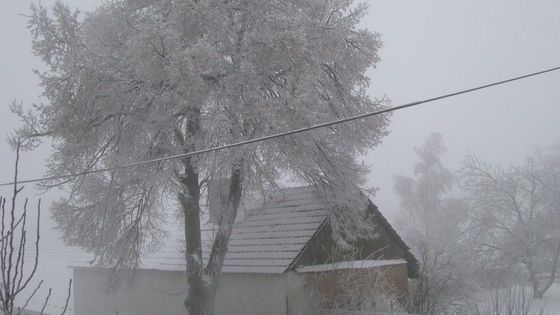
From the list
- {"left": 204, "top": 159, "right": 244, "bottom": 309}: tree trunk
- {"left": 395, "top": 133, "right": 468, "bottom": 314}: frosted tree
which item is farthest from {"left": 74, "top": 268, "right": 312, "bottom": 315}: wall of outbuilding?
{"left": 395, "top": 133, "right": 468, "bottom": 314}: frosted tree

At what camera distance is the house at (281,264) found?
45.5ft

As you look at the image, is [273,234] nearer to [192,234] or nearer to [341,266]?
[341,266]

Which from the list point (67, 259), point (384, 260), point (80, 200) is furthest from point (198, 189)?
point (67, 259)

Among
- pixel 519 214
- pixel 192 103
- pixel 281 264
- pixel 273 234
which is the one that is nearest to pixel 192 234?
pixel 281 264

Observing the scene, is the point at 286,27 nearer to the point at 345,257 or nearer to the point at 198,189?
the point at 198,189

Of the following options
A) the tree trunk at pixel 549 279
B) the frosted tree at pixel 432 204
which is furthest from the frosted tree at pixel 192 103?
the tree trunk at pixel 549 279

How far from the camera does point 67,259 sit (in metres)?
24.7

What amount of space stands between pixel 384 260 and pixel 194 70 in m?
9.49

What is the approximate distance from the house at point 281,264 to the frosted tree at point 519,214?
1276 cm

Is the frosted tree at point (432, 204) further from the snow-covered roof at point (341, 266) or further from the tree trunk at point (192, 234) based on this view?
the tree trunk at point (192, 234)

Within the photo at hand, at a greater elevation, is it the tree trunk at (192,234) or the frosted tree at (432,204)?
the frosted tree at (432,204)

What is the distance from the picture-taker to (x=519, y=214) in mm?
29781

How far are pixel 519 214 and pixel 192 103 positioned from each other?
24818mm

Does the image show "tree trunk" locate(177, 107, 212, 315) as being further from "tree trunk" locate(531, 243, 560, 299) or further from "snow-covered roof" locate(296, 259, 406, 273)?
"tree trunk" locate(531, 243, 560, 299)
